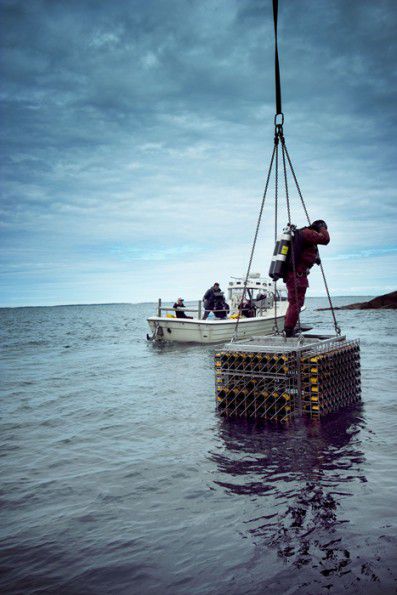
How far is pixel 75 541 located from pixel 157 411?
5183 mm

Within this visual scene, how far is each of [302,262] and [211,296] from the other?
43.4 feet

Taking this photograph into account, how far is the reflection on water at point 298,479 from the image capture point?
389cm

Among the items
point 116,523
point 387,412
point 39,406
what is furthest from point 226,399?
point 39,406

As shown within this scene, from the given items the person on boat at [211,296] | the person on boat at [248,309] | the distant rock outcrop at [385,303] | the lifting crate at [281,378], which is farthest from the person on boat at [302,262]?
the distant rock outcrop at [385,303]

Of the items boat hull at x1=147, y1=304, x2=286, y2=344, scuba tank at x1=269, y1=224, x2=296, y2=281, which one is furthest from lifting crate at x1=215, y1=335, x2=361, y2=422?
boat hull at x1=147, y1=304, x2=286, y2=344

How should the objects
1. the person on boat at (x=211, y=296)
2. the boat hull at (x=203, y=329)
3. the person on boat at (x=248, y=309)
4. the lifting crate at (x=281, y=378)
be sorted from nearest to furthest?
the lifting crate at (x=281, y=378) < the boat hull at (x=203, y=329) < the person on boat at (x=211, y=296) < the person on boat at (x=248, y=309)

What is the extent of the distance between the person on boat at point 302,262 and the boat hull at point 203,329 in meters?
11.2

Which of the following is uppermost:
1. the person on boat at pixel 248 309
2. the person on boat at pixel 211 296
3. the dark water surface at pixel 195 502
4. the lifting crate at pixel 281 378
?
the person on boat at pixel 211 296

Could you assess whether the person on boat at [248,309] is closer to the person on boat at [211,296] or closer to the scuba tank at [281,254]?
the person on boat at [211,296]

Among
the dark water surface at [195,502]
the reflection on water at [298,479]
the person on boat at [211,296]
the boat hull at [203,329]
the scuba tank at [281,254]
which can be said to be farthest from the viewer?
the person on boat at [211,296]

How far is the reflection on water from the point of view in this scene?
153 inches

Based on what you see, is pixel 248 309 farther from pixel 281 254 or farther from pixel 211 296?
pixel 281 254

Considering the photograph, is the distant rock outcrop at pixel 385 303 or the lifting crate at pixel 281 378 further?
the distant rock outcrop at pixel 385 303

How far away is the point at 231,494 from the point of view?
5.06 metres
